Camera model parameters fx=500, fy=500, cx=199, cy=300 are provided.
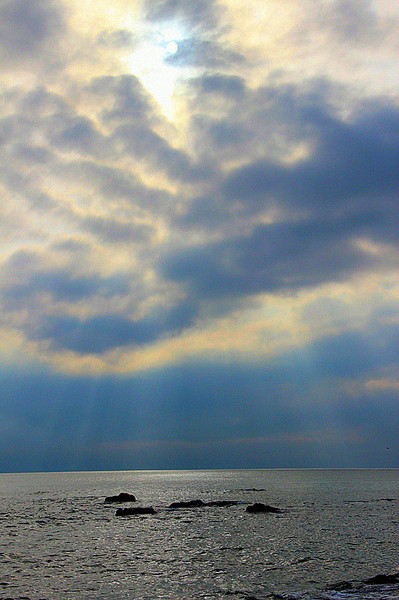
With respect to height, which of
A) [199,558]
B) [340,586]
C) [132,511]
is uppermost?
[340,586]

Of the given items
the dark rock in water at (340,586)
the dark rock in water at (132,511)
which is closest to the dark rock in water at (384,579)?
the dark rock in water at (340,586)

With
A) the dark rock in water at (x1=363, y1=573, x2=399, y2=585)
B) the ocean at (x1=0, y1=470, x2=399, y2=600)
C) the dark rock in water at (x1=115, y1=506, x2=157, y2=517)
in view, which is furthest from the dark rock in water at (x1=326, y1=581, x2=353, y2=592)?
the dark rock in water at (x1=115, y1=506, x2=157, y2=517)

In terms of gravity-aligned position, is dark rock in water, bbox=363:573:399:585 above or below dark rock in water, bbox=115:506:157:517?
above

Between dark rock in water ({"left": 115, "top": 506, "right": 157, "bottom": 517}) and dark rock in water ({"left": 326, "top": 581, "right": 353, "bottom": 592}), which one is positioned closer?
dark rock in water ({"left": 326, "top": 581, "right": 353, "bottom": 592})

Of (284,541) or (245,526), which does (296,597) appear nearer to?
(284,541)

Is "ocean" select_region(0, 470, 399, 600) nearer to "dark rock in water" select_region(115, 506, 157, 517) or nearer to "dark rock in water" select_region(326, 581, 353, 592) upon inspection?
"dark rock in water" select_region(326, 581, 353, 592)

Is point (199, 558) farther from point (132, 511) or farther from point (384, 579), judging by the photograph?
point (132, 511)

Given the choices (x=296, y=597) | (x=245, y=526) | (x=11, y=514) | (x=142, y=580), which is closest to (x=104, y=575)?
(x=142, y=580)

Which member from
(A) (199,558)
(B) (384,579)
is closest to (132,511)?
(A) (199,558)

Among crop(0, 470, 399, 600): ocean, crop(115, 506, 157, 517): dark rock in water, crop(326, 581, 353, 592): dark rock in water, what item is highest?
crop(326, 581, 353, 592): dark rock in water

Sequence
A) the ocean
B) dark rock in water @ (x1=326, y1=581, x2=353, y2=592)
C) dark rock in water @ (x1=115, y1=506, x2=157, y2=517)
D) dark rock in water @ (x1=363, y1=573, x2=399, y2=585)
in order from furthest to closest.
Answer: dark rock in water @ (x1=115, y1=506, x2=157, y2=517), dark rock in water @ (x1=363, y1=573, x2=399, y2=585), the ocean, dark rock in water @ (x1=326, y1=581, x2=353, y2=592)

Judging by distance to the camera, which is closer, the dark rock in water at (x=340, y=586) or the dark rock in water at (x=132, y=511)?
the dark rock in water at (x=340, y=586)

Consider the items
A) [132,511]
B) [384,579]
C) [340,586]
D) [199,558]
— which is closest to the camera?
[340,586]

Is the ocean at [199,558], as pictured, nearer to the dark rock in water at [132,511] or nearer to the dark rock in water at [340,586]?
the dark rock in water at [340,586]
